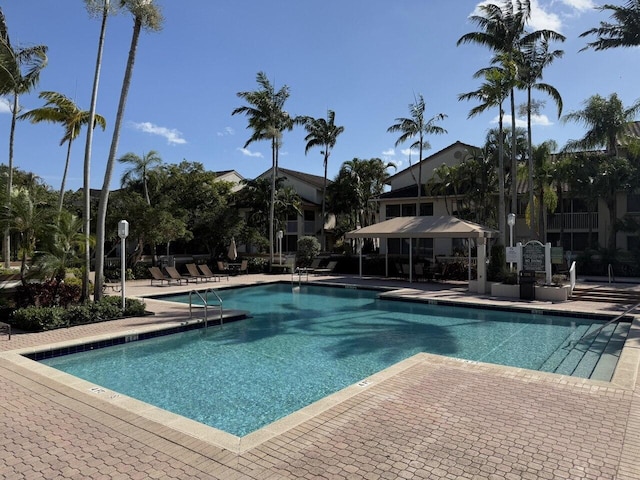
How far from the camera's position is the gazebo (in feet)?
59.8

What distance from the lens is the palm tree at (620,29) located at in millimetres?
19156

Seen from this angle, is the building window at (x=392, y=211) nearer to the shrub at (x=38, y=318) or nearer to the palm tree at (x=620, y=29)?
the palm tree at (x=620, y=29)

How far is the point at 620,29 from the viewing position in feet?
64.9

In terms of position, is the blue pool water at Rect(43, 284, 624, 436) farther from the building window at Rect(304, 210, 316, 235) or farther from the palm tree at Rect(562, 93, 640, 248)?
the building window at Rect(304, 210, 316, 235)

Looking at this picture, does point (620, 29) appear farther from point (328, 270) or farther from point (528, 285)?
point (328, 270)

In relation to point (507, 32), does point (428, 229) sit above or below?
below

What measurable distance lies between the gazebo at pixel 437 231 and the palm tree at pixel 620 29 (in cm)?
998

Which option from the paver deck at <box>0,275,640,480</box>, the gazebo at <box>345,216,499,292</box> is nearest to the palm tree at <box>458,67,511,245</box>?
the gazebo at <box>345,216,499,292</box>

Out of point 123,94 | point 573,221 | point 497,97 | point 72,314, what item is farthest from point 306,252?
point 72,314

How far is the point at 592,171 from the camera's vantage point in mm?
23328

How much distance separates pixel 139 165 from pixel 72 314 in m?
20.3

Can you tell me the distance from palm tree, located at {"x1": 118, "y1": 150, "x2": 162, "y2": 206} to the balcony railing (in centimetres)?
2605

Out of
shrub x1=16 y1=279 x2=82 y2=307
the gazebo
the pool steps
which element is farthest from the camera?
the gazebo

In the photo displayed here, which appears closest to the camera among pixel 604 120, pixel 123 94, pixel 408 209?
pixel 123 94
